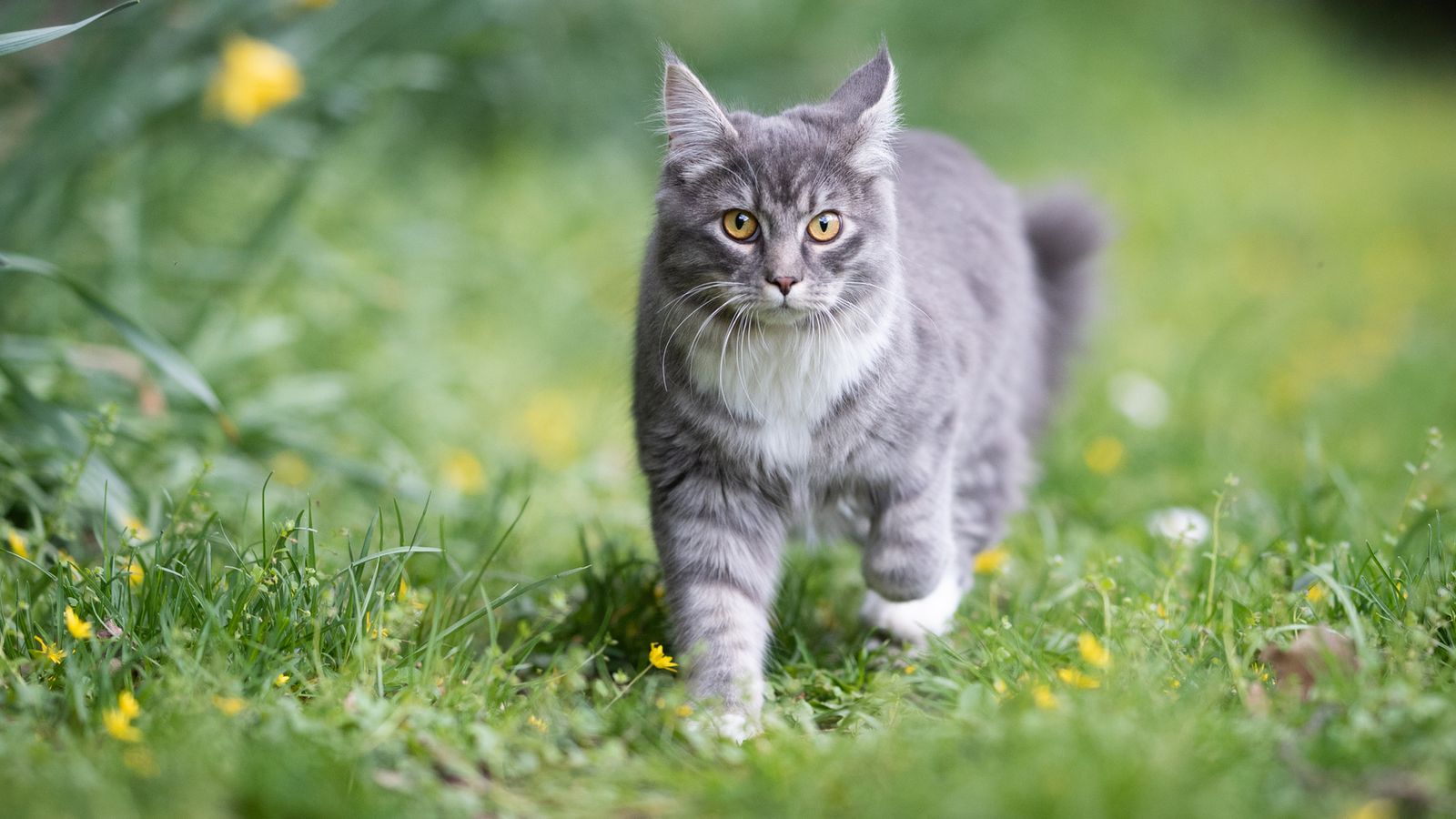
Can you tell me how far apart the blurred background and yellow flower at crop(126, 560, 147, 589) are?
0.69ft

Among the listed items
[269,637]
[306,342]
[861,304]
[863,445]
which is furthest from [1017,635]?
[306,342]

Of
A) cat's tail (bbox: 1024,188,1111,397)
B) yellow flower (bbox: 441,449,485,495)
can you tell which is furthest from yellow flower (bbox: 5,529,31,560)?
cat's tail (bbox: 1024,188,1111,397)

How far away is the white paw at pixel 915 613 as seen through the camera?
267cm

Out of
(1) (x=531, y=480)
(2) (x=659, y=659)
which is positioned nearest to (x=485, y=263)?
(1) (x=531, y=480)

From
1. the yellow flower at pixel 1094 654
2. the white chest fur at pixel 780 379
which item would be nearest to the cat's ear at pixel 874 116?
the white chest fur at pixel 780 379

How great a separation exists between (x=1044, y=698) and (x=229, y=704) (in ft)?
4.29

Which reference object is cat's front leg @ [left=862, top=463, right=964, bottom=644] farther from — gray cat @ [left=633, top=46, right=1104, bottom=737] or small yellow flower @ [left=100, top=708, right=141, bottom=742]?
small yellow flower @ [left=100, top=708, right=141, bottom=742]

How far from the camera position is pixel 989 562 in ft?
9.61

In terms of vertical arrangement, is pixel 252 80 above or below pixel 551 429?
above

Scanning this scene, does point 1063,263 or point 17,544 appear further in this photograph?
point 1063,263

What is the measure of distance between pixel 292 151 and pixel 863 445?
2351mm

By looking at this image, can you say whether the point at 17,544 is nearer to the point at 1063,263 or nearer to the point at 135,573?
the point at 135,573

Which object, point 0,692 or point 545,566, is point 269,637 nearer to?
point 0,692

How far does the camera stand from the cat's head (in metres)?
2.35
